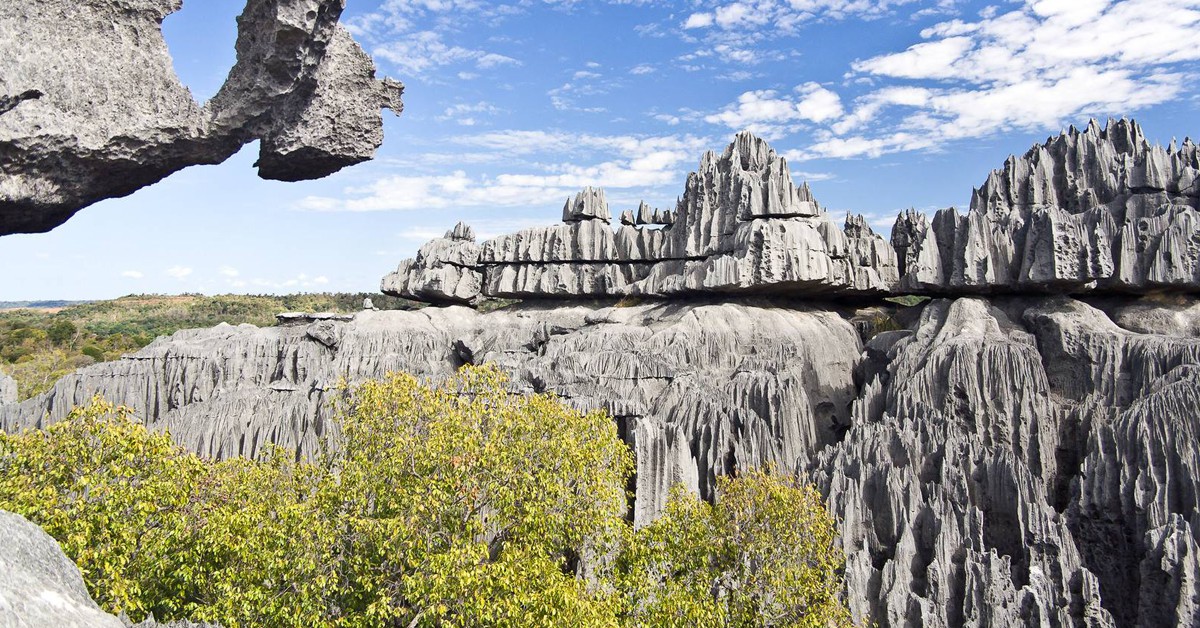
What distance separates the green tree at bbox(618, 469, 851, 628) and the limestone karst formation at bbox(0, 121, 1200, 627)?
100 inches

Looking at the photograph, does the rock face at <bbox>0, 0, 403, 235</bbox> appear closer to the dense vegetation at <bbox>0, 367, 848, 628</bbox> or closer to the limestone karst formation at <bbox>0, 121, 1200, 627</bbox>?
the dense vegetation at <bbox>0, 367, 848, 628</bbox>

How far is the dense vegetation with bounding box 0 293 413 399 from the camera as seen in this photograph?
6122 cm

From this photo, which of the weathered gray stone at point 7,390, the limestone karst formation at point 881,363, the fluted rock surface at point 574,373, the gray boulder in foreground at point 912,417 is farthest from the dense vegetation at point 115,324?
the gray boulder in foreground at point 912,417

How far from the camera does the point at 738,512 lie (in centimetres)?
Result: 1897

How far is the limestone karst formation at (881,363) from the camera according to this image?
20.8 m

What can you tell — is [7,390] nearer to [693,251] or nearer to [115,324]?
[693,251]

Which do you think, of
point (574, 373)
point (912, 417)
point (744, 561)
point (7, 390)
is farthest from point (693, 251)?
point (7, 390)

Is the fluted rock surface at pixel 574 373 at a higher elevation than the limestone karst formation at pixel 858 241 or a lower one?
lower

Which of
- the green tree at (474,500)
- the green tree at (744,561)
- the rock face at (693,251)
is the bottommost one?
the green tree at (744,561)

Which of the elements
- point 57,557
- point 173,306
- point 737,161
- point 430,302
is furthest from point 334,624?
point 173,306

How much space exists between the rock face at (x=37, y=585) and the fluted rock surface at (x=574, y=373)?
17.3m

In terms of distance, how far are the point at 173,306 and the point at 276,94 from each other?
11270 centimetres

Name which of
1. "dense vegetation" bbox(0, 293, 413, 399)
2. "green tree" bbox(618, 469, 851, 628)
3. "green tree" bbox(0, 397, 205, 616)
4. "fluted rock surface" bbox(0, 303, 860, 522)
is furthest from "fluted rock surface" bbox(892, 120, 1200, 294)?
"dense vegetation" bbox(0, 293, 413, 399)

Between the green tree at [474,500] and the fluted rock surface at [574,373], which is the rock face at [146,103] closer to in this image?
the green tree at [474,500]
